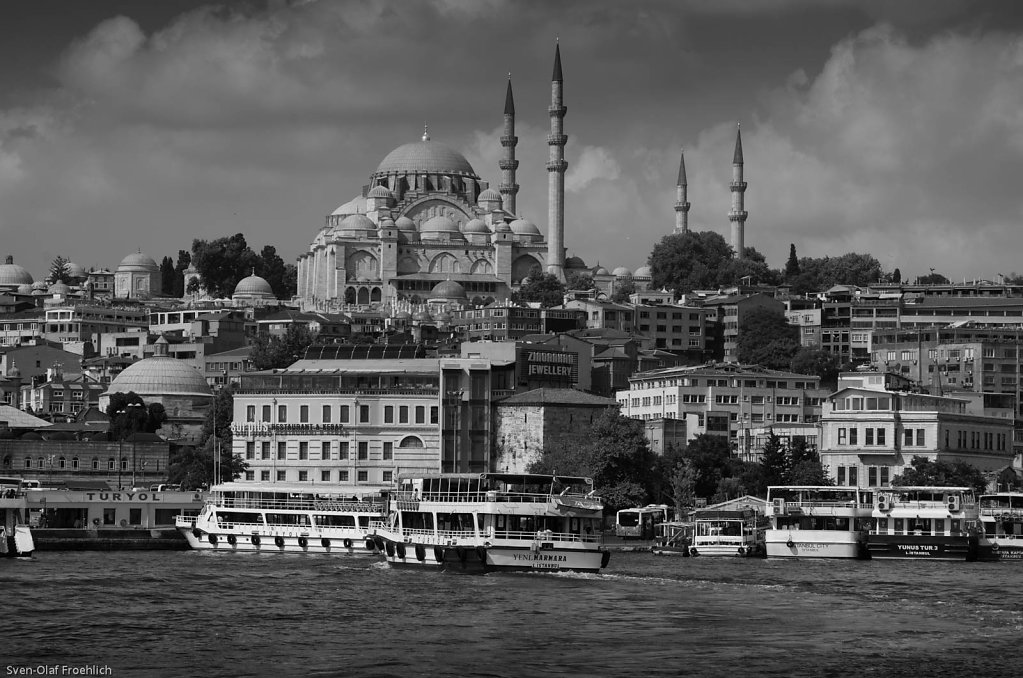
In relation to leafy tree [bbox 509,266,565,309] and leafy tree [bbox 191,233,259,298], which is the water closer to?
leafy tree [bbox 509,266,565,309]

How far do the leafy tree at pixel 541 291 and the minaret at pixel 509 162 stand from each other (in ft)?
44.5

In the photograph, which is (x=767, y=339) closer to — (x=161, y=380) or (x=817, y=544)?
(x=161, y=380)

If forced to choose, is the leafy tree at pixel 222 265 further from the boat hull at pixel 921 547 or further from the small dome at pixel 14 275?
the boat hull at pixel 921 547

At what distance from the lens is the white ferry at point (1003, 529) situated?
59969 mm

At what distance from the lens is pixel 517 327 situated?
117125 millimetres

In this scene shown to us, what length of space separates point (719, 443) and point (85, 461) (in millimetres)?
23560

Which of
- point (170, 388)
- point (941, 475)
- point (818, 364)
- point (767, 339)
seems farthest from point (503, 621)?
point (767, 339)

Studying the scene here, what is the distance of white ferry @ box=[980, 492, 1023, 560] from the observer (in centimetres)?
5997

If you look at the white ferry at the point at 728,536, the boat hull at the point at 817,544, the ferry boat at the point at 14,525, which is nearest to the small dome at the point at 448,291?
the white ferry at the point at 728,536

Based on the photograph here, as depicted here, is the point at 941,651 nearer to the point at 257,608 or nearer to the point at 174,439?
the point at 257,608

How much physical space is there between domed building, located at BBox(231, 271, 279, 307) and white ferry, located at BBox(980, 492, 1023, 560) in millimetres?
89054

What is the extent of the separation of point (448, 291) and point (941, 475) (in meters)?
72.2

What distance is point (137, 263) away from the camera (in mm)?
170375

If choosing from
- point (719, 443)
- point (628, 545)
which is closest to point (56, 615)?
point (628, 545)
